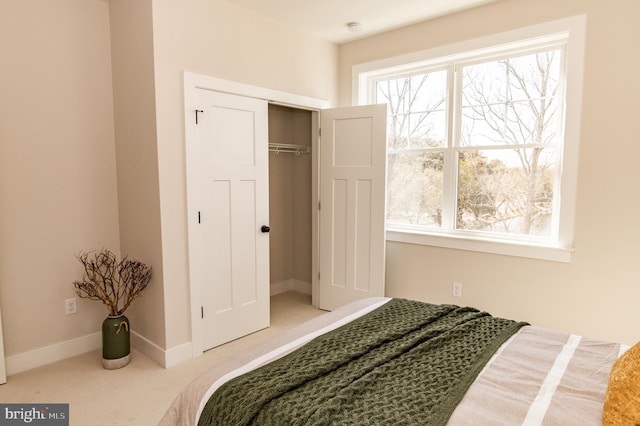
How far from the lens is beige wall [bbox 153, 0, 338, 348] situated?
279 cm

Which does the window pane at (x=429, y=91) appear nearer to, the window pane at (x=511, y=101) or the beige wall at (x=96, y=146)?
the window pane at (x=511, y=101)

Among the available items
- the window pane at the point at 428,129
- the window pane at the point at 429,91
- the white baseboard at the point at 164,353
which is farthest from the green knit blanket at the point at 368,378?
the window pane at the point at 429,91

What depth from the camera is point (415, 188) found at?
12.6ft

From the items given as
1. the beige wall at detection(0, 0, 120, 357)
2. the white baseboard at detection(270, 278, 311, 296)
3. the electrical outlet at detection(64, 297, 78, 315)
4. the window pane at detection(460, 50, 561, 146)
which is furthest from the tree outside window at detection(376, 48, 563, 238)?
the electrical outlet at detection(64, 297, 78, 315)

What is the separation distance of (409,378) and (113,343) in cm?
231

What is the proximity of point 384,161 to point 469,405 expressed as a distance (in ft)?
8.47

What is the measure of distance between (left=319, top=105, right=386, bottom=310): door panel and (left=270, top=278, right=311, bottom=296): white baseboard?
57cm

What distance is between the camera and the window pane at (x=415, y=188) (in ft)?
12.1

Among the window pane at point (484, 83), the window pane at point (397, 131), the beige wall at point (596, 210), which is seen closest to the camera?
the beige wall at point (596, 210)

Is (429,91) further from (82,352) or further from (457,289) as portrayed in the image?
(82,352)

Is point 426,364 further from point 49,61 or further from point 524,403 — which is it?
point 49,61

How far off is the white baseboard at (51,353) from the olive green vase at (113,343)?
39 centimetres

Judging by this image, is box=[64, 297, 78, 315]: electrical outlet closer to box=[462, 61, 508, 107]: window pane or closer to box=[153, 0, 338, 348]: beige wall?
box=[153, 0, 338, 348]: beige wall

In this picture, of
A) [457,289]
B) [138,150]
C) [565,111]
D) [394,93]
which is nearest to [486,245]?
[457,289]
